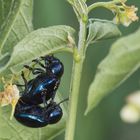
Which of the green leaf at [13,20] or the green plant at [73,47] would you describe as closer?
the green plant at [73,47]

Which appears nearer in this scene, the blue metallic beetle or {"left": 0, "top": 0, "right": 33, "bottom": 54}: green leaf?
{"left": 0, "top": 0, "right": 33, "bottom": 54}: green leaf

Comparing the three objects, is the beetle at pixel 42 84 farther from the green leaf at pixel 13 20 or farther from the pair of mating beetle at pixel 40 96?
the green leaf at pixel 13 20

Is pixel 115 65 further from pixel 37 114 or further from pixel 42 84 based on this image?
pixel 37 114

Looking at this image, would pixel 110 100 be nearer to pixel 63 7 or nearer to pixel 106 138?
pixel 106 138

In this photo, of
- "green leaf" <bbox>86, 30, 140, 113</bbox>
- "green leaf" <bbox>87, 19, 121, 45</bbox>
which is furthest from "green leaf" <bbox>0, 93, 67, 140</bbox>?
"green leaf" <bbox>86, 30, 140, 113</bbox>

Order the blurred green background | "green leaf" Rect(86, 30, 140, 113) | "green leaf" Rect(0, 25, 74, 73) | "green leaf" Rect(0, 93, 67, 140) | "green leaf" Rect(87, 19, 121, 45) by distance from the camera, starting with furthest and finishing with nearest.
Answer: the blurred green background < "green leaf" Rect(0, 93, 67, 140) < "green leaf" Rect(87, 19, 121, 45) < "green leaf" Rect(0, 25, 74, 73) < "green leaf" Rect(86, 30, 140, 113)

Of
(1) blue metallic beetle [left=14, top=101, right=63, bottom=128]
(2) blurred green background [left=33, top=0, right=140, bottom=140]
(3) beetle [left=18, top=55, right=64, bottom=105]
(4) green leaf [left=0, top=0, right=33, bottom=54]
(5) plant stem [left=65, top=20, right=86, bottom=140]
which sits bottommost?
→ (2) blurred green background [left=33, top=0, right=140, bottom=140]

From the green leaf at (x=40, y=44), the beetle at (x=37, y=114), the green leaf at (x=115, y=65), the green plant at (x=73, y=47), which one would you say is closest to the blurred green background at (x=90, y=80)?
the beetle at (x=37, y=114)

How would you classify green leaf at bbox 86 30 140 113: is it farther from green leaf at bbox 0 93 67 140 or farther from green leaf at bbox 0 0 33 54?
green leaf at bbox 0 93 67 140
